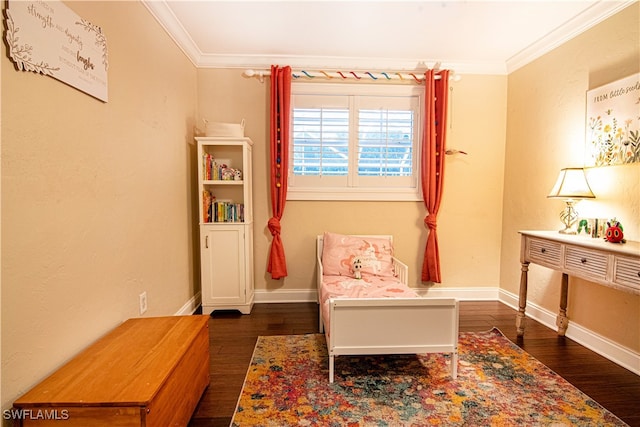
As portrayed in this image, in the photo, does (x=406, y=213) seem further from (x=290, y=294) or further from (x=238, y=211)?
(x=238, y=211)

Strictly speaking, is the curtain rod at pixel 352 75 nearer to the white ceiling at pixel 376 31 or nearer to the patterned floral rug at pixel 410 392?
the white ceiling at pixel 376 31

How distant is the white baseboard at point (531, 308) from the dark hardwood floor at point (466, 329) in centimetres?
6

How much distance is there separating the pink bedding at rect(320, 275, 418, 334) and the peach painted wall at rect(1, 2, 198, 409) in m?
1.33

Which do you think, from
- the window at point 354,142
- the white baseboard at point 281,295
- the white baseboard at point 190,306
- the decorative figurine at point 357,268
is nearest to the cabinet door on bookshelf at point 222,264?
the white baseboard at point 190,306

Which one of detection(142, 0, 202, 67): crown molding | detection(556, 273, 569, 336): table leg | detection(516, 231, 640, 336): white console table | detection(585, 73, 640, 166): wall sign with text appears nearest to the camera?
detection(516, 231, 640, 336): white console table

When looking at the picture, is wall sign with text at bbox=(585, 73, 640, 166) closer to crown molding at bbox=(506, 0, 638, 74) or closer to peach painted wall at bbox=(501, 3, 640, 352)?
peach painted wall at bbox=(501, 3, 640, 352)

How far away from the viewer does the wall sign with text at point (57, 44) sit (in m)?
1.13

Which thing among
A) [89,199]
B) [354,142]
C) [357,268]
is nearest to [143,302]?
[89,199]

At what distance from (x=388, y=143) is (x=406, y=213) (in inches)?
32.4

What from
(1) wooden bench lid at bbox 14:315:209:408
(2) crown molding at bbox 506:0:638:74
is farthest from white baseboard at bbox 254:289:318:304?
(2) crown molding at bbox 506:0:638:74

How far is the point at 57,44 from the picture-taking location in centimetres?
131

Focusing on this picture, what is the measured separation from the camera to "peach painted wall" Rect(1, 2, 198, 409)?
3.76 feet

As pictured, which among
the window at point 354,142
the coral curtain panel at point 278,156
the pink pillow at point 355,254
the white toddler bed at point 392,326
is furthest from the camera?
the window at point 354,142

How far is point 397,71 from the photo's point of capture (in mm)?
3213
